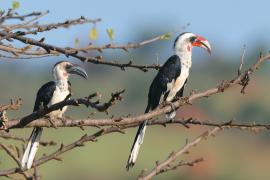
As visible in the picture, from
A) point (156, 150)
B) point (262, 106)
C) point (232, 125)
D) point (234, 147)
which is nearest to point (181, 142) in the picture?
point (156, 150)

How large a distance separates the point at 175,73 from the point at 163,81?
0.39 ft

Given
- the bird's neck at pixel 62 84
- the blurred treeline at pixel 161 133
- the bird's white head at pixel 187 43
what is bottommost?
the bird's neck at pixel 62 84

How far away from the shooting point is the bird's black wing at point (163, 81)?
8328mm

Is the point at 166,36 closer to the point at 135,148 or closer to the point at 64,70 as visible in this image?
the point at 135,148

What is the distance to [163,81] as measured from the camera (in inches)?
336

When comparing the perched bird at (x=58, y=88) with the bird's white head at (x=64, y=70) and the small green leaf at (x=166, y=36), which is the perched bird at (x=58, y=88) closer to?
the bird's white head at (x=64, y=70)

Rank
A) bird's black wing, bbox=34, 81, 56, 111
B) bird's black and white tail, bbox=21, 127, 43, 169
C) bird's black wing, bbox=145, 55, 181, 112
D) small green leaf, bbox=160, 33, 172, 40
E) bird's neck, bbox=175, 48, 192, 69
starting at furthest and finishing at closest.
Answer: bird's black wing, bbox=34, 81, 56, 111
bird's neck, bbox=175, 48, 192, 69
bird's black wing, bbox=145, 55, 181, 112
bird's black and white tail, bbox=21, 127, 43, 169
small green leaf, bbox=160, 33, 172, 40

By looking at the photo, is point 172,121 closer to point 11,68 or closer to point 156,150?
point 156,150

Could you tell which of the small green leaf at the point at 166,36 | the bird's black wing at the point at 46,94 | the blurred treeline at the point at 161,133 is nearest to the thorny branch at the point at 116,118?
the small green leaf at the point at 166,36

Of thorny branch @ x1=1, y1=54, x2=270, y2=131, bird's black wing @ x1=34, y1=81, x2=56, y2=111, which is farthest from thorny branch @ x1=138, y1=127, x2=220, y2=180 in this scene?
bird's black wing @ x1=34, y1=81, x2=56, y2=111

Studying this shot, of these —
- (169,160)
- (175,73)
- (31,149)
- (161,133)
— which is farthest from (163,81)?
(161,133)

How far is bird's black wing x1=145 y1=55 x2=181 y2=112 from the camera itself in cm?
833

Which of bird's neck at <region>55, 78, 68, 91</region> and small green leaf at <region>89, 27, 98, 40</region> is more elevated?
bird's neck at <region>55, 78, 68, 91</region>

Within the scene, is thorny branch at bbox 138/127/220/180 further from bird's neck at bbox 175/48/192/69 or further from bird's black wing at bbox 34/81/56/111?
bird's black wing at bbox 34/81/56/111
